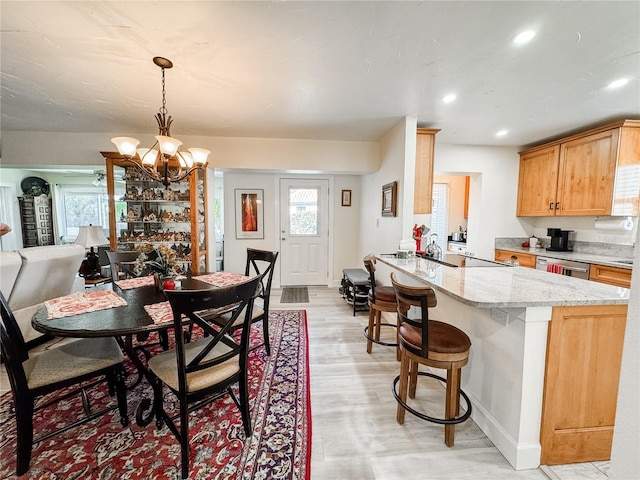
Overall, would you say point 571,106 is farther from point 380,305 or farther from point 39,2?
point 39,2

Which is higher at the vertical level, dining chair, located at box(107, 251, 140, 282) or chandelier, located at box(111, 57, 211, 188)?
chandelier, located at box(111, 57, 211, 188)

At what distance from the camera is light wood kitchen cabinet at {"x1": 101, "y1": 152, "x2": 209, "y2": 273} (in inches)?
143

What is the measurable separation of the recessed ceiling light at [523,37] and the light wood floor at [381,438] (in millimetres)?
2470

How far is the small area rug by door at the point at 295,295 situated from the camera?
162 inches

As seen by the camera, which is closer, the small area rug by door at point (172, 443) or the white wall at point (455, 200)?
the small area rug by door at point (172, 443)

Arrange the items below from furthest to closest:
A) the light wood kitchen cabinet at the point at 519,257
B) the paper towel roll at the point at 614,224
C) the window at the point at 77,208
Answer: the window at the point at 77,208, the light wood kitchen cabinet at the point at 519,257, the paper towel roll at the point at 614,224

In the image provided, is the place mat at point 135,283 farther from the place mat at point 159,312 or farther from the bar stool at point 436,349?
the bar stool at point 436,349

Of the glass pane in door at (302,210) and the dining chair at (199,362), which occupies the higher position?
the glass pane in door at (302,210)

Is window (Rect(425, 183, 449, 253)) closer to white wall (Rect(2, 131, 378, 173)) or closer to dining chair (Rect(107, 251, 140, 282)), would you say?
white wall (Rect(2, 131, 378, 173))

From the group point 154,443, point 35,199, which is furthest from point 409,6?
point 35,199

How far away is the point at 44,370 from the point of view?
1.40m

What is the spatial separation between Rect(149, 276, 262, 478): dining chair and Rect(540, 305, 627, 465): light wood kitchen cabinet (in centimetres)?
162

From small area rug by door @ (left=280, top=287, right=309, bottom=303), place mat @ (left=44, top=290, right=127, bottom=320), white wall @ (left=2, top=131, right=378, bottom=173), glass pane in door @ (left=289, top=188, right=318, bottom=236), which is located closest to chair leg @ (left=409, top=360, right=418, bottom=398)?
place mat @ (left=44, top=290, right=127, bottom=320)

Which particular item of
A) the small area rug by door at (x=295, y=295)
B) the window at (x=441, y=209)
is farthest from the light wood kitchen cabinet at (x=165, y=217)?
the window at (x=441, y=209)
